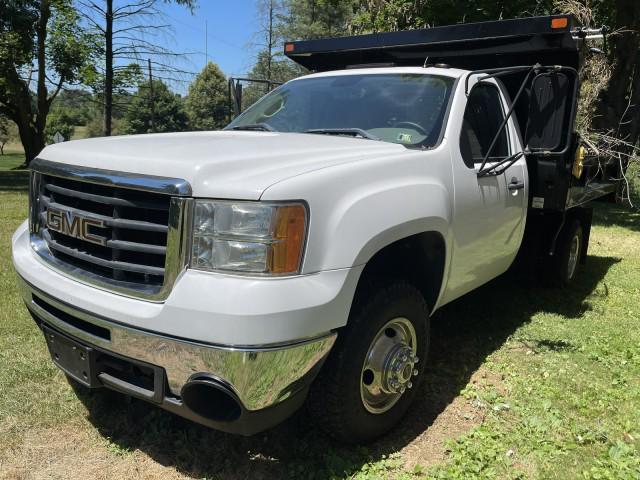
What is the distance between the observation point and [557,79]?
4082 millimetres

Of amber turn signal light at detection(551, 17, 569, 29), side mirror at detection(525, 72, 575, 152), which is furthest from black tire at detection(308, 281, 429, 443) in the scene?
amber turn signal light at detection(551, 17, 569, 29)

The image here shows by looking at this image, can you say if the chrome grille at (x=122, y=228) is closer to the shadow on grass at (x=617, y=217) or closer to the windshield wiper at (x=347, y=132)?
the windshield wiper at (x=347, y=132)

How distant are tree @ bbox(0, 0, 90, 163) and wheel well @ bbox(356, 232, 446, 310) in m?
13.8

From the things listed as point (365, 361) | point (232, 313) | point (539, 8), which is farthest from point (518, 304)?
point (539, 8)

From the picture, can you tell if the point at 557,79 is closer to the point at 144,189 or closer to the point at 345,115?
the point at 345,115

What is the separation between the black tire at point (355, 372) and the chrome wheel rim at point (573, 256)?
362 centimetres

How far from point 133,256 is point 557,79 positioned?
3.32 meters

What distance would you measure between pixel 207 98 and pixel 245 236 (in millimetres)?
51711

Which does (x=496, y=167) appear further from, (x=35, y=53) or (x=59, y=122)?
(x=59, y=122)

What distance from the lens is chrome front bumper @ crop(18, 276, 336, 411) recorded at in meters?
2.15

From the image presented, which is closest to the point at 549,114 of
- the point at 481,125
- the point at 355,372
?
the point at 481,125

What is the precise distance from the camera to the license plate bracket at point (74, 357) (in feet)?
8.18

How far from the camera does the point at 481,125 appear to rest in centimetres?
383

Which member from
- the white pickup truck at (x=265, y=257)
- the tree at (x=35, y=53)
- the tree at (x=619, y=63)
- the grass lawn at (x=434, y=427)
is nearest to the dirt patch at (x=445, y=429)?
the grass lawn at (x=434, y=427)
